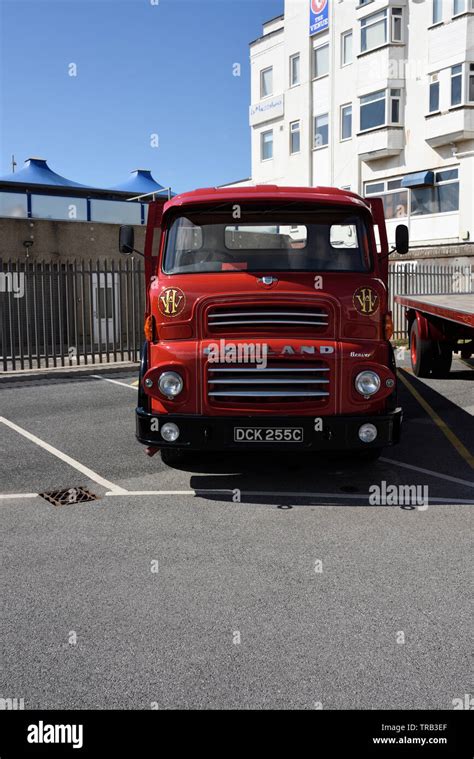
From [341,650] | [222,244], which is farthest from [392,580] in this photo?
[222,244]

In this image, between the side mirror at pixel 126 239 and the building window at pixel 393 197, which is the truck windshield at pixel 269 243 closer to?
the side mirror at pixel 126 239

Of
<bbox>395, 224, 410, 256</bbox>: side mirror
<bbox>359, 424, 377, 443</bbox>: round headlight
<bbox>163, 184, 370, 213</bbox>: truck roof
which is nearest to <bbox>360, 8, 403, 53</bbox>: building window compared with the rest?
<bbox>395, 224, 410, 256</bbox>: side mirror

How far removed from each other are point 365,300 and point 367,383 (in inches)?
31.7

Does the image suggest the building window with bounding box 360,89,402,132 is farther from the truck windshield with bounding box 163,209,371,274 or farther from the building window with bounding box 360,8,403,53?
the truck windshield with bounding box 163,209,371,274

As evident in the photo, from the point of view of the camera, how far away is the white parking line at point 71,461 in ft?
21.6

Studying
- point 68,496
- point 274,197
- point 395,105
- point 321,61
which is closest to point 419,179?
point 395,105

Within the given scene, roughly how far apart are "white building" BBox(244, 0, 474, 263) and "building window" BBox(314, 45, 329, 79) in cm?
6

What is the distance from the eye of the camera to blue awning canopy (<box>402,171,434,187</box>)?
29.2 metres

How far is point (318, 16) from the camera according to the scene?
116ft

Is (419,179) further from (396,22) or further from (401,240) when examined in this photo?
(401,240)

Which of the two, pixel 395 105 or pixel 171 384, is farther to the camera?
pixel 395 105

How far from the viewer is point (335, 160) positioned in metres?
34.8

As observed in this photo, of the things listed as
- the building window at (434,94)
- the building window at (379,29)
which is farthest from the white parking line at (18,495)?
the building window at (379,29)
